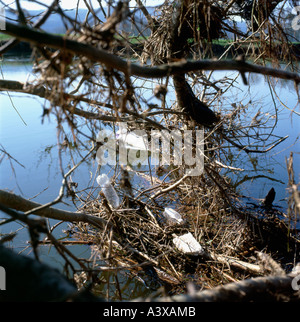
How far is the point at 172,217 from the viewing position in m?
2.87

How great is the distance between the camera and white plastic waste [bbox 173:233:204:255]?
2.39m

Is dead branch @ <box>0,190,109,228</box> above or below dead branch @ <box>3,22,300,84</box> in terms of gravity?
below

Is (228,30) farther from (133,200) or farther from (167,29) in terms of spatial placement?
(133,200)

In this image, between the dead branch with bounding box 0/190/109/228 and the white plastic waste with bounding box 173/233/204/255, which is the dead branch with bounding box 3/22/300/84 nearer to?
the dead branch with bounding box 0/190/109/228

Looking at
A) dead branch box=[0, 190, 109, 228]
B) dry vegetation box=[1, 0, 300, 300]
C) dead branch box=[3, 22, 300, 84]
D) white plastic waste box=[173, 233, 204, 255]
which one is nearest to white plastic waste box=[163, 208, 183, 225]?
dry vegetation box=[1, 0, 300, 300]

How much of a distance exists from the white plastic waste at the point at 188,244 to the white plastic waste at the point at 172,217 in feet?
0.87

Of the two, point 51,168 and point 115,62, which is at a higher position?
point 115,62

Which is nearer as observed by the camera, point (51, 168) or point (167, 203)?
point (167, 203)

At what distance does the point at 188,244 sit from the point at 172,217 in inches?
18.5

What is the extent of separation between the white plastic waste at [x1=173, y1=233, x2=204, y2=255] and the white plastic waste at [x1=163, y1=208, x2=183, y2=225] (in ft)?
0.87

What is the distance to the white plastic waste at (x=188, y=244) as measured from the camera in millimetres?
2393

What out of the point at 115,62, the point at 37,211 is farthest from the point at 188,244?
the point at 115,62

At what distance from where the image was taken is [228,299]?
1.28 m

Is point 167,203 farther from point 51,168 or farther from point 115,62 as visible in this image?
point 115,62
